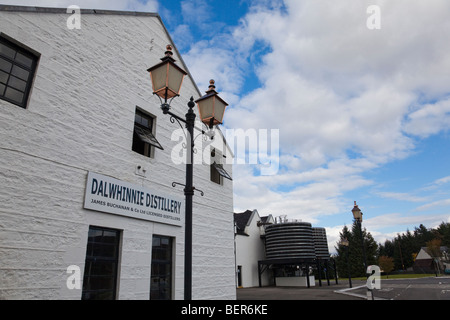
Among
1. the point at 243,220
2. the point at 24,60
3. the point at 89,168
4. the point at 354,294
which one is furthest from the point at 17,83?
the point at 243,220

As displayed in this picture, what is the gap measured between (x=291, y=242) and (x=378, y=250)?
187 ft

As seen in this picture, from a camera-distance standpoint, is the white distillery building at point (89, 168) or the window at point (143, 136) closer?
the white distillery building at point (89, 168)

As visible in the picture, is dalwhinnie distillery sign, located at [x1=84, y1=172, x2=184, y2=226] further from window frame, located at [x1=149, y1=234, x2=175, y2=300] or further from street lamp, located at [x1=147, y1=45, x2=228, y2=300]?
street lamp, located at [x1=147, y1=45, x2=228, y2=300]

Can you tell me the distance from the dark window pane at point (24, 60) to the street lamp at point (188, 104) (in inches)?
131

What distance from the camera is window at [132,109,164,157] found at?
29.0 feet

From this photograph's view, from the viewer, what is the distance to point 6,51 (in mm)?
6105

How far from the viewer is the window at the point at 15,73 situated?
5977 mm

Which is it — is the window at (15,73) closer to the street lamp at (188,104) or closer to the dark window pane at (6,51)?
the dark window pane at (6,51)

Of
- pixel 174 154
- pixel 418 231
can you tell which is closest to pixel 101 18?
pixel 174 154

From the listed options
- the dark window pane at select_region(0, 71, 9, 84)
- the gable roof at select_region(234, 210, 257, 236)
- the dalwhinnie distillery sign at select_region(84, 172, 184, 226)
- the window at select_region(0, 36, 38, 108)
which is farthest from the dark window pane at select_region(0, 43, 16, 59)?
the gable roof at select_region(234, 210, 257, 236)

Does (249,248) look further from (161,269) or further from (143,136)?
(143,136)

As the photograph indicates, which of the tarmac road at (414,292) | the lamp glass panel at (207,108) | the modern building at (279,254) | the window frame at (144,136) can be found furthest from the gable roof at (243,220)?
the lamp glass panel at (207,108)
